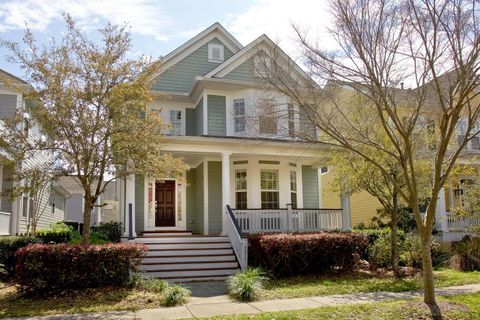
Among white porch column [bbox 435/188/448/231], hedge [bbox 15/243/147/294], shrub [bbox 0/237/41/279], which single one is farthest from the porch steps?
white porch column [bbox 435/188/448/231]

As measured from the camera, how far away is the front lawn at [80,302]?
855 centimetres

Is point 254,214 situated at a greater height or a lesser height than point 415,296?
greater

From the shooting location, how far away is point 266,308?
872 cm

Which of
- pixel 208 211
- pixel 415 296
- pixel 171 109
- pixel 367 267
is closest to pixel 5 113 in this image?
pixel 171 109

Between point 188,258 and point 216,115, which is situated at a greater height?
point 216,115

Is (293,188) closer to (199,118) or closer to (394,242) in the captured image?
(199,118)

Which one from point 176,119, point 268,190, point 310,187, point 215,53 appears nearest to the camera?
point 268,190

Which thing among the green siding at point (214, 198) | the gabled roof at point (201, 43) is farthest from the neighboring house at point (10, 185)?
the gabled roof at point (201, 43)

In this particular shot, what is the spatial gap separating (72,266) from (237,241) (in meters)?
5.12

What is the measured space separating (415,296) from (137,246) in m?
6.59

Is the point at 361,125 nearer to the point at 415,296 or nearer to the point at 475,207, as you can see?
the point at 415,296

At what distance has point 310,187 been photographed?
1892 centimetres

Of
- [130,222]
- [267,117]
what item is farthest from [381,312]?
[130,222]

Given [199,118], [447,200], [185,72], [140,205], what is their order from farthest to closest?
[447,200]
[185,72]
[199,118]
[140,205]
